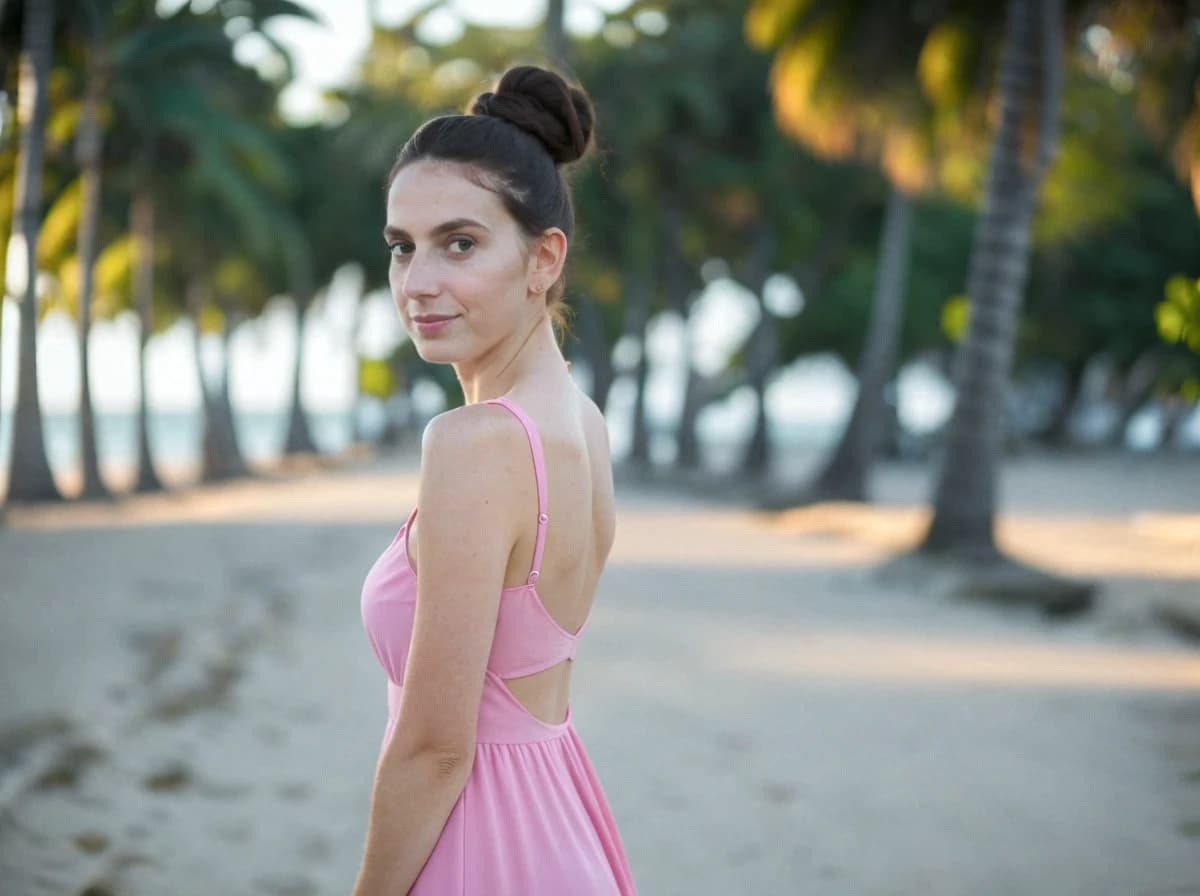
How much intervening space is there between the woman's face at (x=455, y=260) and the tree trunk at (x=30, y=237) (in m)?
16.8

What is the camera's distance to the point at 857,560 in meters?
14.0

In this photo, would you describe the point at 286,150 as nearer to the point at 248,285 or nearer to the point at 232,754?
the point at 248,285

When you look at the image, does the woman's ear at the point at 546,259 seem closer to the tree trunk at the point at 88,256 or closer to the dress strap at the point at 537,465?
the dress strap at the point at 537,465

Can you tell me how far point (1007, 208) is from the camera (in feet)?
38.5

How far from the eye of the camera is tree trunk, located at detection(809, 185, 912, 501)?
19.1 meters

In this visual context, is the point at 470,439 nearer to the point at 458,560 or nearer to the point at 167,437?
the point at 458,560

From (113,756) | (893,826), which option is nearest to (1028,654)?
(893,826)

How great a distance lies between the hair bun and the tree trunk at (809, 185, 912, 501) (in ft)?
58.9

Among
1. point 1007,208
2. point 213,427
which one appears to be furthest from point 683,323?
point 1007,208

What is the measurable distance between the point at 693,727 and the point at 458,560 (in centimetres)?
533

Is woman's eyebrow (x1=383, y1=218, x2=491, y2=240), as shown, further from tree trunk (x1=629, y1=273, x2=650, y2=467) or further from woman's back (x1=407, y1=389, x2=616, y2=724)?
tree trunk (x1=629, y1=273, x2=650, y2=467)

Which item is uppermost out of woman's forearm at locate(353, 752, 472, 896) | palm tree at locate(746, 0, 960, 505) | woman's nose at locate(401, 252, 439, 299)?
palm tree at locate(746, 0, 960, 505)

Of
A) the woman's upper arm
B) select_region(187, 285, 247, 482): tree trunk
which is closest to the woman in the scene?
the woman's upper arm

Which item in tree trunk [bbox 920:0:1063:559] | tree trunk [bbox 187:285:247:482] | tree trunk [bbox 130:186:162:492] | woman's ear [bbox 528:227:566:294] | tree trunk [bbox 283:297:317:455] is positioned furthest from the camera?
tree trunk [bbox 283:297:317:455]
